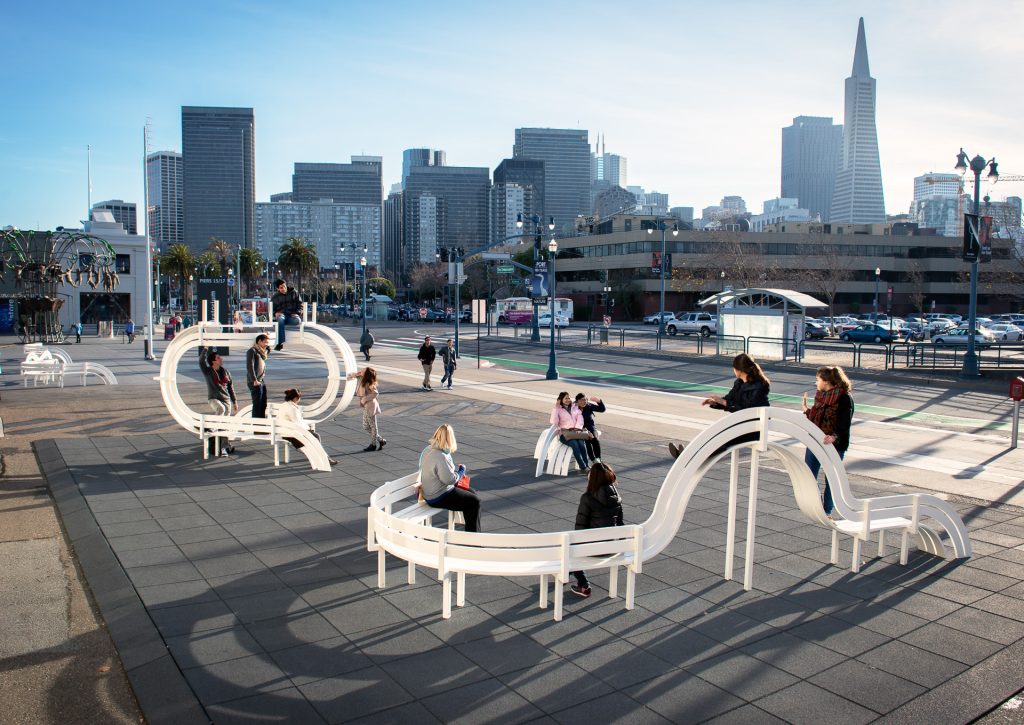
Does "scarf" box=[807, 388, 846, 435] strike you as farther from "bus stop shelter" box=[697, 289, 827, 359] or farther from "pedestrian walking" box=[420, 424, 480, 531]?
"bus stop shelter" box=[697, 289, 827, 359]

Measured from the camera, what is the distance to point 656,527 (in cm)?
745

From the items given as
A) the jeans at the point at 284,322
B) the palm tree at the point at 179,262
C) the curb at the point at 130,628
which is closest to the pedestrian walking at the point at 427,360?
the jeans at the point at 284,322

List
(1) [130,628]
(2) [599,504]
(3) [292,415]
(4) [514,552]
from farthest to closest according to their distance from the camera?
1. (3) [292,415]
2. (2) [599,504]
3. (4) [514,552]
4. (1) [130,628]

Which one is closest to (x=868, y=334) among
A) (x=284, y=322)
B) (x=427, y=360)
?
(x=427, y=360)

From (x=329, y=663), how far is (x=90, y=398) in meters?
19.6

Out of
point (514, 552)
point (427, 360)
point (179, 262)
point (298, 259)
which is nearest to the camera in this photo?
point (514, 552)

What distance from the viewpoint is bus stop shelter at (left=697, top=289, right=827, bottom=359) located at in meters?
34.7

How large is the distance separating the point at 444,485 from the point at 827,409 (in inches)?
178

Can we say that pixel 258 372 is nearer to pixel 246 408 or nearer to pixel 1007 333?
pixel 246 408

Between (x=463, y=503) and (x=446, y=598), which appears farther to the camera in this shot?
(x=463, y=503)

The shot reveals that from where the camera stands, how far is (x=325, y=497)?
11016mm

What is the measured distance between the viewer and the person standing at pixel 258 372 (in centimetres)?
1370

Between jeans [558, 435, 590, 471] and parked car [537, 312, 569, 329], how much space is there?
49613mm

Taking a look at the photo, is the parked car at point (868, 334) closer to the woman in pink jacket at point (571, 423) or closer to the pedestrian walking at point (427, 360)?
the pedestrian walking at point (427, 360)
